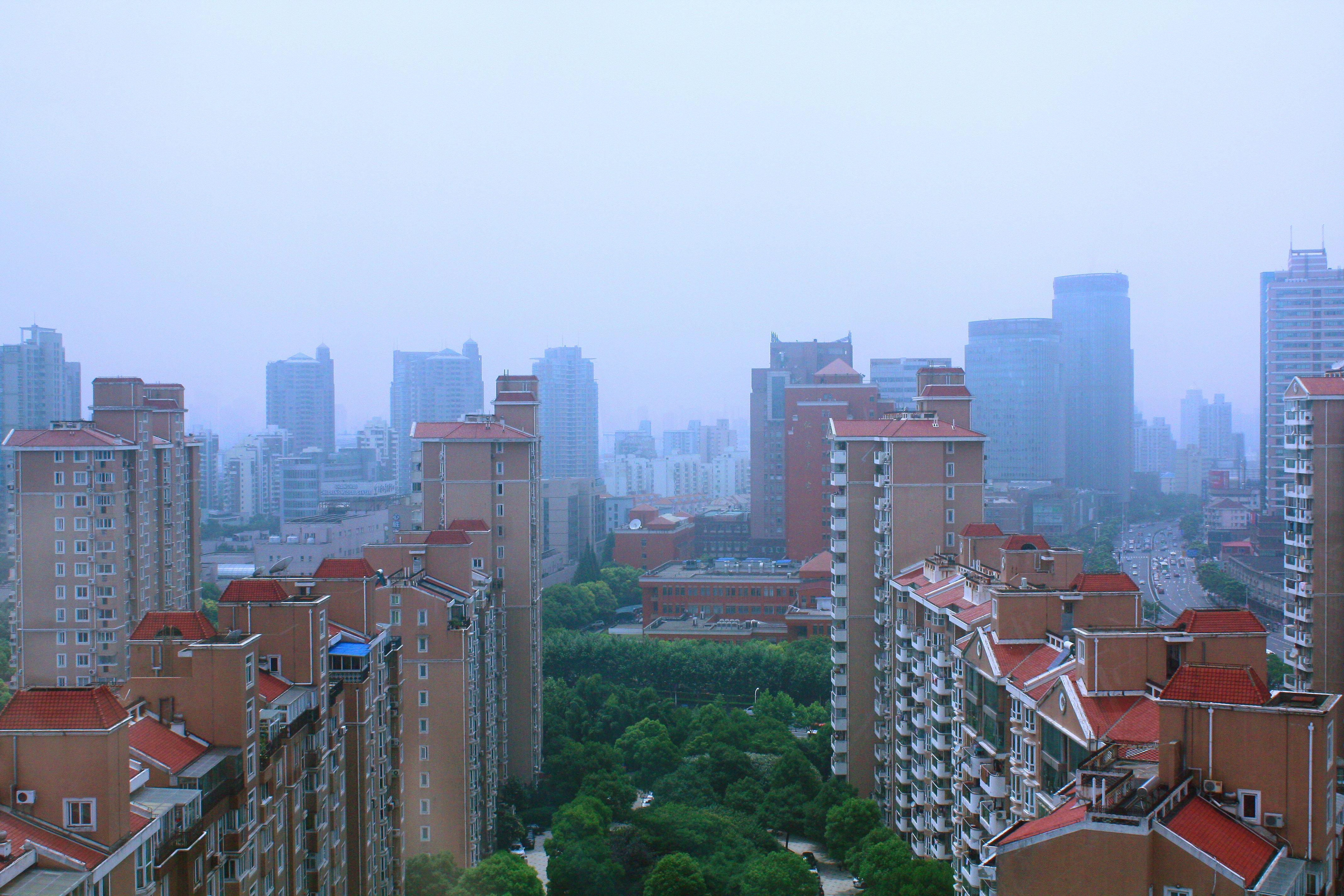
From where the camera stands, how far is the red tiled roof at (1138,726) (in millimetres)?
5116

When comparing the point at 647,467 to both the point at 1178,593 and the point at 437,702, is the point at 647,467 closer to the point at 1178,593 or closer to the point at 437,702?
the point at 1178,593

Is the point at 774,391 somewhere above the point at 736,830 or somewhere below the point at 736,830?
above

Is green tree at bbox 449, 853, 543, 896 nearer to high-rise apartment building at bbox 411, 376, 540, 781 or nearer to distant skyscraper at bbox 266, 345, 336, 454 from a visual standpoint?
high-rise apartment building at bbox 411, 376, 540, 781

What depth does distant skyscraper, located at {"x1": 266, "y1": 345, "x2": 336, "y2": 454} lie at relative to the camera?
3169cm

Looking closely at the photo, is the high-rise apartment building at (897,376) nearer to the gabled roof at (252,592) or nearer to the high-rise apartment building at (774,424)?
the high-rise apartment building at (774,424)

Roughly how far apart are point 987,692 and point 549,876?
12.0ft

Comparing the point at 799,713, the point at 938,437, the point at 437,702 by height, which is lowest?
the point at 799,713

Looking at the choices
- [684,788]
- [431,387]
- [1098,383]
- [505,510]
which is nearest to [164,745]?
[684,788]

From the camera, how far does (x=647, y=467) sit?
2095 inches

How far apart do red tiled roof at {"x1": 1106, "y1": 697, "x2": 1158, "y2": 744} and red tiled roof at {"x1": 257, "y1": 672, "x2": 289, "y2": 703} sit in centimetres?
412

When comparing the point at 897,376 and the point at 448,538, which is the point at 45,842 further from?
the point at 897,376

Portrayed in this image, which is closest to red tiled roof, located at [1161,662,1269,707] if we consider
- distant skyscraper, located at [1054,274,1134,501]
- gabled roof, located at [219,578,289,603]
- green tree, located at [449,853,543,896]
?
gabled roof, located at [219,578,289,603]

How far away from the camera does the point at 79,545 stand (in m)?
11.5

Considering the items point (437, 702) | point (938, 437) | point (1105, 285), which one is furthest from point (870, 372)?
point (437, 702)
